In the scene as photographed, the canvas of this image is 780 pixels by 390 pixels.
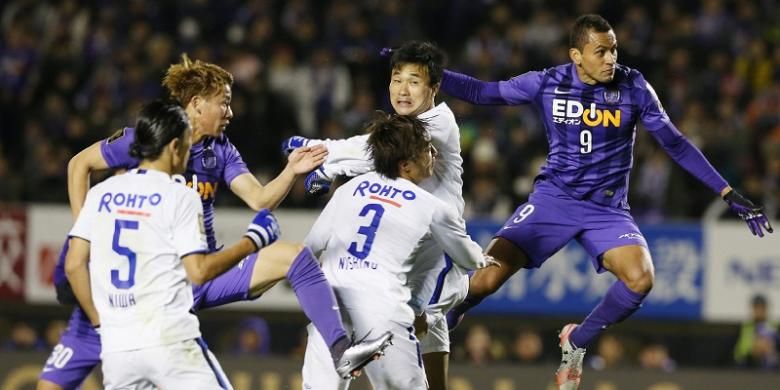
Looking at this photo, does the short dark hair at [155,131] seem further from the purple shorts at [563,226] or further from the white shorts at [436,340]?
the purple shorts at [563,226]

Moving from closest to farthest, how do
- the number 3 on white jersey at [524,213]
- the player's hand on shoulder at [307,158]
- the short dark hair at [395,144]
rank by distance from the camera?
the short dark hair at [395,144], the player's hand on shoulder at [307,158], the number 3 on white jersey at [524,213]

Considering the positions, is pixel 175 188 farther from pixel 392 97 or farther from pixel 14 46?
pixel 14 46

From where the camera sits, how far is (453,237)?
19.9 feet

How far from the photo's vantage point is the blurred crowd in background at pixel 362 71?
1295 cm

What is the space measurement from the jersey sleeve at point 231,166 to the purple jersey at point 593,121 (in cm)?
122

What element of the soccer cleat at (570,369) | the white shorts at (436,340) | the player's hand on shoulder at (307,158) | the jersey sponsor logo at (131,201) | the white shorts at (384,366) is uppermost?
the player's hand on shoulder at (307,158)

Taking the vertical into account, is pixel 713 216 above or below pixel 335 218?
below

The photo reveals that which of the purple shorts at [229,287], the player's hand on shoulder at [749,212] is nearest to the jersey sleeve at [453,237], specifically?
the purple shorts at [229,287]

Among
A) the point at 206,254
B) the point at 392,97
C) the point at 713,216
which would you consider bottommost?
the point at 713,216

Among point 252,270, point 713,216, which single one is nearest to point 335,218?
point 252,270

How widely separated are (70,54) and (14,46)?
29.7 inches

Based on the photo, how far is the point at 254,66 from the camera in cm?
1423

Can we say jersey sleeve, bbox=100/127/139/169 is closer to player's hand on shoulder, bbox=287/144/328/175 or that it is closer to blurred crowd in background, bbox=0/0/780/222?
player's hand on shoulder, bbox=287/144/328/175

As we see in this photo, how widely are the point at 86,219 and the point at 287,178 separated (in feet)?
4.37
